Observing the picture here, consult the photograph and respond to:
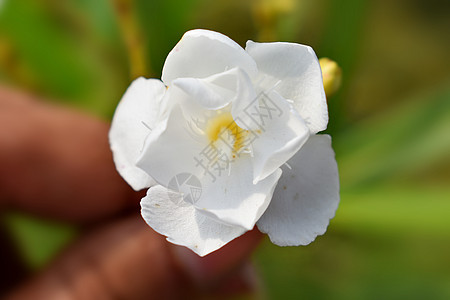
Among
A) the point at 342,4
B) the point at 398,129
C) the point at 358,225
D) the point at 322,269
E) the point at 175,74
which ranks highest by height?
the point at 175,74

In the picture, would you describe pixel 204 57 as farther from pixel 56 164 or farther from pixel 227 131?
pixel 56 164

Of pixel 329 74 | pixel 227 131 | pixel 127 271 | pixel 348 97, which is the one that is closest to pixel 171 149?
pixel 227 131

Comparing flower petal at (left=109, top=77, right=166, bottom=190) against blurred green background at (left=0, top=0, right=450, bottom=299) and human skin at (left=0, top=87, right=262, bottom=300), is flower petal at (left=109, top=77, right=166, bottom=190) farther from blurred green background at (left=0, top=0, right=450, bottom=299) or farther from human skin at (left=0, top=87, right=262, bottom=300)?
blurred green background at (left=0, top=0, right=450, bottom=299)

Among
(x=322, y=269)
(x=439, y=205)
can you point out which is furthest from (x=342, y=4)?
(x=322, y=269)

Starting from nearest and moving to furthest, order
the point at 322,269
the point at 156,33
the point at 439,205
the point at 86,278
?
the point at 86,278, the point at 439,205, the point at 156,33, the point at 322,269

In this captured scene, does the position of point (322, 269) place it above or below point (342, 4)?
below

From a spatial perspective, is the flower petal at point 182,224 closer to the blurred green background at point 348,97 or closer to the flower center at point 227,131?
the flower center at point 227,131

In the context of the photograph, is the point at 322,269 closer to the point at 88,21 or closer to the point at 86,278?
the point at 86,278
